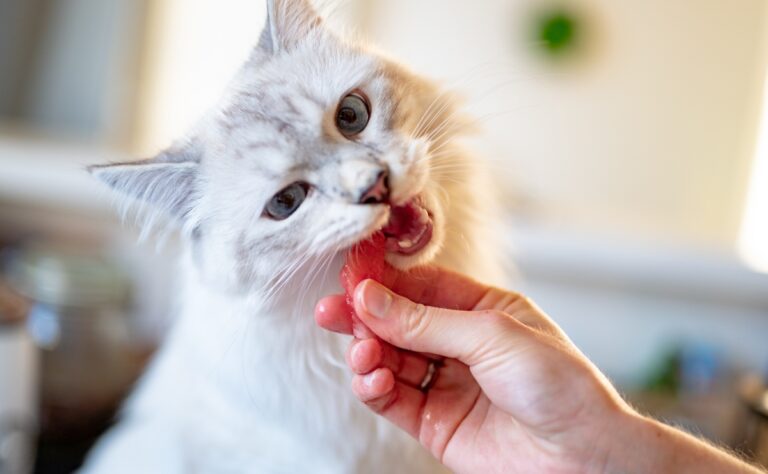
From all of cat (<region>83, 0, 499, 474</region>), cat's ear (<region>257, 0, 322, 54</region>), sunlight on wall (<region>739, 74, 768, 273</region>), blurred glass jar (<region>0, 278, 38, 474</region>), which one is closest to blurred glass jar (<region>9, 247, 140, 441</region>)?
blurred glass jar (<region>0, 278, 38, 474</region>)

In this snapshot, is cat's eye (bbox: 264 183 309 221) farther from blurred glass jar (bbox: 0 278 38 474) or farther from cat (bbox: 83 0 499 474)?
blurred glass jar (bbox: 0 278 38 474)

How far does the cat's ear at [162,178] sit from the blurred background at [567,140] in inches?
48.7

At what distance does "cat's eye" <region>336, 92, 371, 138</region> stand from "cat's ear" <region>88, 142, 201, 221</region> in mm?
240

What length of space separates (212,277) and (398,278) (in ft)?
1.01

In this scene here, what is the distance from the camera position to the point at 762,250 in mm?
2348

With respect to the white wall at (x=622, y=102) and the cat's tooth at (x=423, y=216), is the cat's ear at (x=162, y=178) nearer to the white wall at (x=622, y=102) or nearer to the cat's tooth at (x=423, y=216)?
the cat's tooth at (x=423, y=216)

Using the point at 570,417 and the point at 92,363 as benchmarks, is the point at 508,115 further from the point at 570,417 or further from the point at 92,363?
the point at 570,417

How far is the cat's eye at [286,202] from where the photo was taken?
3.27ft

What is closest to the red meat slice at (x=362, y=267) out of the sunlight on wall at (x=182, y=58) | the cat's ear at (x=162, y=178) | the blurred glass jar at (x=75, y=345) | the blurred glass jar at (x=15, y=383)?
the cat's ear at (x=162, y=178)

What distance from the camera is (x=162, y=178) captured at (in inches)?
42.2

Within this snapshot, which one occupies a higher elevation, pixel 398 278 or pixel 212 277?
pixel 398 278

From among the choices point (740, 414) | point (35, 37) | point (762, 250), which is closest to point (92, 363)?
point (35, 37)

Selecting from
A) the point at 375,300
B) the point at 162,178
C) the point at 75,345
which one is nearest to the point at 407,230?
the point at 375,300

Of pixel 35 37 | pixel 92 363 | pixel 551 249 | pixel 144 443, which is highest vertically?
pixel 35 37
